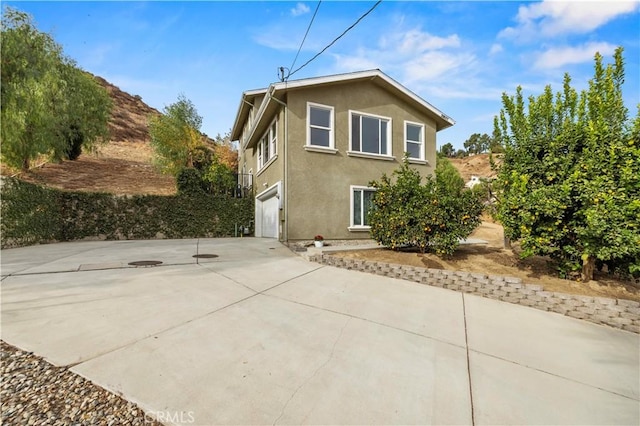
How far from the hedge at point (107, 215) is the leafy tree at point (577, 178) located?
485 inches

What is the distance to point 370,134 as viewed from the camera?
11047 mm

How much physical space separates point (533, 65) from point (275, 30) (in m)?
7.12

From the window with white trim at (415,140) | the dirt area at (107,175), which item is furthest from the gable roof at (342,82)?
the dirt area at (107,175)

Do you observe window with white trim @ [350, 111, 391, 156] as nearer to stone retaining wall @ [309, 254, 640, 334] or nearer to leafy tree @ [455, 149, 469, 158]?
stone retaining wall @ [309, 254, 640, 334]

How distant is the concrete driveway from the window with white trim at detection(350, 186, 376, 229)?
18.3ft

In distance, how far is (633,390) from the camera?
8.29 feet

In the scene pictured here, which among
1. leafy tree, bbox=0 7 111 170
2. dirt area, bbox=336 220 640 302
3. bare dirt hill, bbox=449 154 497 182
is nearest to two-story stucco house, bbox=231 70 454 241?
dirt area, bbox=336 220 640 302

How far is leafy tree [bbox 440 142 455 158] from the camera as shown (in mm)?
54322

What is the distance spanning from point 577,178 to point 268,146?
10.6 metres

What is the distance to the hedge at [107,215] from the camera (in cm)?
938

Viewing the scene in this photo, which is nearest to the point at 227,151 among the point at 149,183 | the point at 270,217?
the point at 149,183

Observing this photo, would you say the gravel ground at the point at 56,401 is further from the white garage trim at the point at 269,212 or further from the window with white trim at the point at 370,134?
the window with white trim at the point at 370,134

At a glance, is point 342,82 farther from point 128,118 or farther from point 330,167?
point 128,118

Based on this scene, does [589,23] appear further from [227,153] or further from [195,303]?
[227,153]
